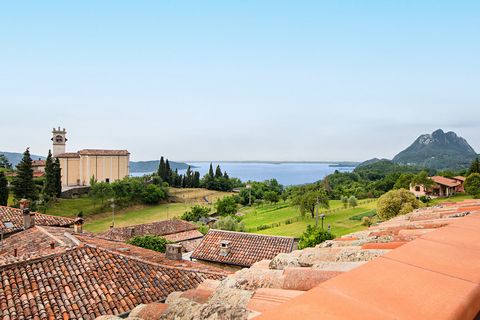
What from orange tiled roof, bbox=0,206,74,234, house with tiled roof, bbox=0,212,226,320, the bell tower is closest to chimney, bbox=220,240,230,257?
house with tiled roof, bbox=0,212,226,320

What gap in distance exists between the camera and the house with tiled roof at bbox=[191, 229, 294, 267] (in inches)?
740

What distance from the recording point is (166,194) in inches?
2699

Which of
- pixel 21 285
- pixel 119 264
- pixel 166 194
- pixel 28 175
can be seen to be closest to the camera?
pixel 21 285

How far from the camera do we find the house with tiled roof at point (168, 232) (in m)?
31.6

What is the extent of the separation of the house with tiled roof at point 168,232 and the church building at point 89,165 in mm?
37692

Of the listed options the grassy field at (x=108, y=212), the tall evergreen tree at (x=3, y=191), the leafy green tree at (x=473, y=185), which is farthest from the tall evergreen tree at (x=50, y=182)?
the leafy green tree at (x=473, y=185)

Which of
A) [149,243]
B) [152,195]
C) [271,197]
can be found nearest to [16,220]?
[149,243]

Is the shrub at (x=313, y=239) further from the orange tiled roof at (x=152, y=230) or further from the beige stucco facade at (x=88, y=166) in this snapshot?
the beige stucco facade at (x=88, y=166)

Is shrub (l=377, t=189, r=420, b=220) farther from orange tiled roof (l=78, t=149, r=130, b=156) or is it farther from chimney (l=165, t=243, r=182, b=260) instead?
orange tiled roof (l=78, t=149, r=130, b=156)

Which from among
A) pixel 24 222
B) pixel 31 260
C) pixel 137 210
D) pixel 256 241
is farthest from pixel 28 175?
pixel 31 260

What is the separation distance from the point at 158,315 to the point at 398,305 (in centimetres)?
147

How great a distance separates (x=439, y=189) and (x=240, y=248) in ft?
143

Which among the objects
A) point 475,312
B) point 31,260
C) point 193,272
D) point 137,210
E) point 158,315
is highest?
point 475,312

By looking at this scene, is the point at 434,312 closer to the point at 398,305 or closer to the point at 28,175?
the point at 398,305
